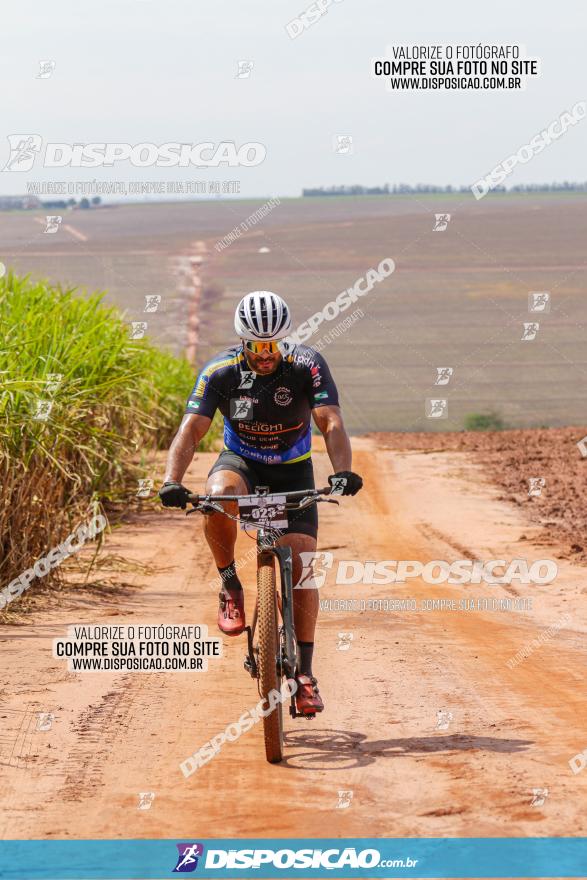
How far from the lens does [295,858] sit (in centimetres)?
498

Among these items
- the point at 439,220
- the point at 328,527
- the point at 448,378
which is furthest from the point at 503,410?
the point at 328,527

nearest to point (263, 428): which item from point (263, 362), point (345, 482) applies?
point (263, 362)

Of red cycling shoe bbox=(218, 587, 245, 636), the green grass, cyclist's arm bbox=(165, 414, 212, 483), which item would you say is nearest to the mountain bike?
red cycling shoe bbox=(218, 587, 245, 636)

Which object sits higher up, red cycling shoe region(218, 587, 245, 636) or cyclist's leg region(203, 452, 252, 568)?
cyclist's leg region(203, 452, 252, 568)

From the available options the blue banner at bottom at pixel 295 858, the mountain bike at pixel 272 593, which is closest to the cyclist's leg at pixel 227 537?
the mountain bike at pixel 272 593

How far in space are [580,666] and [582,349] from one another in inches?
1108

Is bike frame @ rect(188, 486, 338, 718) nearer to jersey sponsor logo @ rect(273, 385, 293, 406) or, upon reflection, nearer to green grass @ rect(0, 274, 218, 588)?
jersey sponsor logo @ rect(273, 385, 293, 406)

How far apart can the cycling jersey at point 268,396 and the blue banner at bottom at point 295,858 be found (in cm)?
234

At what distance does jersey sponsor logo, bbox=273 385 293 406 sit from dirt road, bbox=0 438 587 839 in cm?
172

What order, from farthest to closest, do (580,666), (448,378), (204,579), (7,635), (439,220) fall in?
(448,378)
(439,220)
(204,579)
(7,635)
(580,666)

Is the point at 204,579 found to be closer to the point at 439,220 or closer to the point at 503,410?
the point at 439,220

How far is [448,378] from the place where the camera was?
34250 millimetres

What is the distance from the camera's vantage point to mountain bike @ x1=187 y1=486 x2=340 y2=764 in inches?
239

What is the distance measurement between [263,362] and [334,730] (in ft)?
6.45
